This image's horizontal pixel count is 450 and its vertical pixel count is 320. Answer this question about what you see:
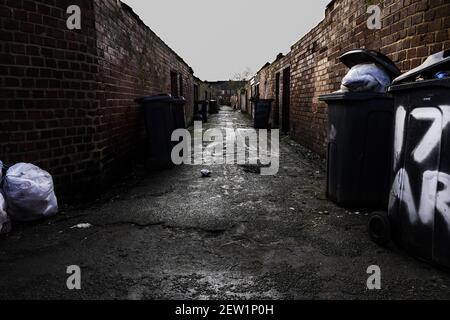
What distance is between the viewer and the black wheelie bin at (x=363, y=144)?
315 cm

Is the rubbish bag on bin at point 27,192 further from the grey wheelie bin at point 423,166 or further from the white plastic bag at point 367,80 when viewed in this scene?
the white plastic bag at point 367,80

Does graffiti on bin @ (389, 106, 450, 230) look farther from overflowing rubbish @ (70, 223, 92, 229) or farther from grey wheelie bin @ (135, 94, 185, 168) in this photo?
grey wheelie bin @ (135, 94, 185, 168)

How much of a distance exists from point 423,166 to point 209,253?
5.23 ft

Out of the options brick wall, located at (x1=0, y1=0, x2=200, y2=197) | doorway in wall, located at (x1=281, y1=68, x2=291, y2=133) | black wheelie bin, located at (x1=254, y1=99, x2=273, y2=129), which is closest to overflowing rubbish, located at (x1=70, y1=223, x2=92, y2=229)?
brick wall, located at (x1=0, y1=0, x2=200, y2=197)

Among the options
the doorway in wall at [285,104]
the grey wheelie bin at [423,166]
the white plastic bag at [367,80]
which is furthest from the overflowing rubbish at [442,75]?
the doorway in wall at [285,104]

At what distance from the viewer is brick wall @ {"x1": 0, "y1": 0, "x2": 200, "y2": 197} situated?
10.3 feet

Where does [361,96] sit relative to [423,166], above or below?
above

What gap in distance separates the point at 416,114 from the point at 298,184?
2412mm

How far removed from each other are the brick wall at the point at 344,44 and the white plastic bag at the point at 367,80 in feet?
1.09

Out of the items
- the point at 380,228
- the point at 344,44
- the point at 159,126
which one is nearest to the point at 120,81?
the point at 159,126

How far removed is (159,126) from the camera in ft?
17.9

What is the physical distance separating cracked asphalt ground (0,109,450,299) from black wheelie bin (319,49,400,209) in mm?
264

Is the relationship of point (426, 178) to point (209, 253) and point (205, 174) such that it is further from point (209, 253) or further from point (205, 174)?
point (205, 174)
